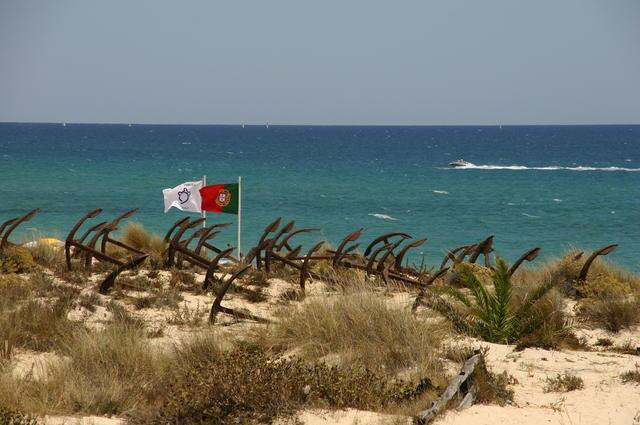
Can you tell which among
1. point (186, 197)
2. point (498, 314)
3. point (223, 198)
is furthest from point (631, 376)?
point (186, 197)

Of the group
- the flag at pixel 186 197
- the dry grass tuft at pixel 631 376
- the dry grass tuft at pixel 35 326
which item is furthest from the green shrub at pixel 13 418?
the flag at pixel 186 197

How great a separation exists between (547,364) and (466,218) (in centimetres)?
2749

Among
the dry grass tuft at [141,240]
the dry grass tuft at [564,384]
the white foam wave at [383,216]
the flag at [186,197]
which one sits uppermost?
the flag at [186,197]

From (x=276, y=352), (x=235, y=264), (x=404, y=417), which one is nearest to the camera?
(x=404, y=417)

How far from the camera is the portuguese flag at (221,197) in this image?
41.5 feet

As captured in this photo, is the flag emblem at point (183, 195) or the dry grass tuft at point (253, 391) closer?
the dry grass tuft at point (253, 391)

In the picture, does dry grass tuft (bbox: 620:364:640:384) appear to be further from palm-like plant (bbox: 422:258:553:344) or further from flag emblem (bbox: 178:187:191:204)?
flag emblem (bbox: 178:187:191:204)

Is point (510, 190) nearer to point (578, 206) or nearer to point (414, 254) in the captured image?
point (578, 206)

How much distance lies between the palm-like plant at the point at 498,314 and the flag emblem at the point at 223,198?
196 inches

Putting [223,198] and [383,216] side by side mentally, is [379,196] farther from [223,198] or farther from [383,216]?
[223,198]

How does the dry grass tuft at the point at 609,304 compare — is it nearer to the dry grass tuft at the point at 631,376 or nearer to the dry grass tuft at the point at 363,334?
the dry grass tuft at the point at 631,376

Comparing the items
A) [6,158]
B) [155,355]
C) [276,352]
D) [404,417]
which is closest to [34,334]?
[155,355]

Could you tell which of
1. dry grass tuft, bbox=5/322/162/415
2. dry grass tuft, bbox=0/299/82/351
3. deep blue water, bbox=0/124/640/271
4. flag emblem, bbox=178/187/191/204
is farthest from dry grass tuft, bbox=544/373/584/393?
deep blue water, bbox=0/124/640/271

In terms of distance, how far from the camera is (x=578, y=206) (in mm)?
39719
